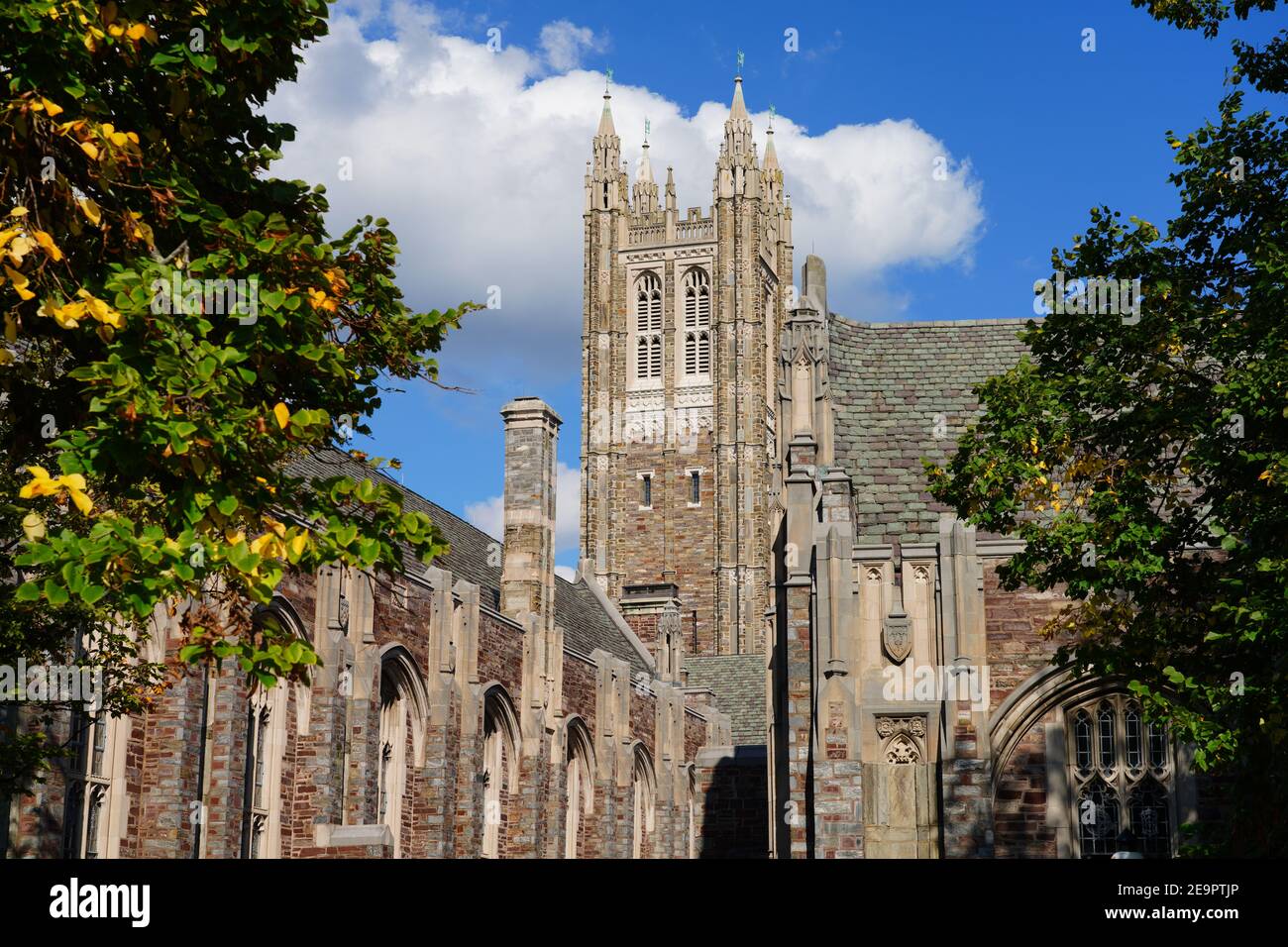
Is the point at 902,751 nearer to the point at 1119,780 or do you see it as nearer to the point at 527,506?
the point at 1119,780

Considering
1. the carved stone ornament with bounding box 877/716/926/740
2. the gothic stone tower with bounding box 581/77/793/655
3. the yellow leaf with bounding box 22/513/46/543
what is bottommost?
the carved stone ornament with bounding box 877/716/926/740

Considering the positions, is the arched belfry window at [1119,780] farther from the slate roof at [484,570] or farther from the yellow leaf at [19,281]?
the slate roof at [484,570]

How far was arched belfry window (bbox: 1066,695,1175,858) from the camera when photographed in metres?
17.8

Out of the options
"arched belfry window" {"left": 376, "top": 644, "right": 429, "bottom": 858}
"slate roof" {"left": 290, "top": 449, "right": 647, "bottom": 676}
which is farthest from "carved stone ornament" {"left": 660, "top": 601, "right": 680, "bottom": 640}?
"arched belfry window" {"left": 376, "top": 644, "right": 429, "bottom": 858}

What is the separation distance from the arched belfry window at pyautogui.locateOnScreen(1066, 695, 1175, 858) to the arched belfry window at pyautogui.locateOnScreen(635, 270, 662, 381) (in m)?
→ 67.4

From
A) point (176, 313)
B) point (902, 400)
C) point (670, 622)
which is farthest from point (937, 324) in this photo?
point (670, 622)

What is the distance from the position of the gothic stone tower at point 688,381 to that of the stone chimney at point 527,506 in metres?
38.6

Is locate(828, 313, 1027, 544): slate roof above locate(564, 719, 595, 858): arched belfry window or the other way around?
above

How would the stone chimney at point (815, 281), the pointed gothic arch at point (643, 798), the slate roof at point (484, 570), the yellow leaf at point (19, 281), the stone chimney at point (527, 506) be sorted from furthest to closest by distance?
the pointed gothic arch at point (643, 798)
the stone chimney at point (527, 506)
the slate roof at point (484, 570)
the stone chimney at point (815, 281)
the yellow leaf at point (19, 281)

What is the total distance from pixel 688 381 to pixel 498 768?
158 feet

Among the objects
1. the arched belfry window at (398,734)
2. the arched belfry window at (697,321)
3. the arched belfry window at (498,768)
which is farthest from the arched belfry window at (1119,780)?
the arched belfry window at (697,321)

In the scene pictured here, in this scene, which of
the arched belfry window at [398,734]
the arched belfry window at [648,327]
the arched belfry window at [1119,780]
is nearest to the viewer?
the arched belfry window at [1119,780]

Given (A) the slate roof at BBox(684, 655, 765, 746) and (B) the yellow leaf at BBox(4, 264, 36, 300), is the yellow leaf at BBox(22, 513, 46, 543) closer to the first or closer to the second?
(B) the yellow leaf at BBox(4, 264, 36, 300)

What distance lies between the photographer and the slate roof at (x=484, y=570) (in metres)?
35.9
